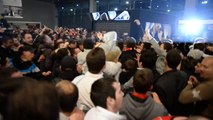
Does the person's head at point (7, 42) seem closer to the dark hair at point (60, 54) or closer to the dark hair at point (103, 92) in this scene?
the dark hair at point (60, 54)

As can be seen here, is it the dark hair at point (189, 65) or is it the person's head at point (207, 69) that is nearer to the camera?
the person's head at point (207, 69)

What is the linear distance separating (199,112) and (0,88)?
1.09 metres

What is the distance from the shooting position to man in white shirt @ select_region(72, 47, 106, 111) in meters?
1.91

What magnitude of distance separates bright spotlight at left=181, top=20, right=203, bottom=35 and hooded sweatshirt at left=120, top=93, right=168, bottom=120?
814 cm

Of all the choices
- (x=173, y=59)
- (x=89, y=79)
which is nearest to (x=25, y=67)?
(x=89, y=79)

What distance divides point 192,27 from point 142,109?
8.51 metres

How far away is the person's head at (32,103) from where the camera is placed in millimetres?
710

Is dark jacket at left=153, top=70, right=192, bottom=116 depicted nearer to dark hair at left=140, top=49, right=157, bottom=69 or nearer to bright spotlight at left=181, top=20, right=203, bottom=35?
dark hair at left=140, top=49, right=157, bottom=69

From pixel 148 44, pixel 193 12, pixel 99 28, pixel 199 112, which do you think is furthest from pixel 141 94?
pixel 193 12

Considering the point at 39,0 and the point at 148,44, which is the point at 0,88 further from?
the point at 39,0

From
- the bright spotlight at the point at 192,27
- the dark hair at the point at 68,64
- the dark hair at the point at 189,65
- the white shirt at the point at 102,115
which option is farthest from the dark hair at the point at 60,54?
the bright spotlight at the point at 192,27

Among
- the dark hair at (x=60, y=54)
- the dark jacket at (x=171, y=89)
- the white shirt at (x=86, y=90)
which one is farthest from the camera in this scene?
the dark hair at (x=60, y=54)

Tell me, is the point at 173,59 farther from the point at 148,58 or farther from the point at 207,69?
the point at 207,69

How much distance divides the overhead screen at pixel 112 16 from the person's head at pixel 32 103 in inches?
308
